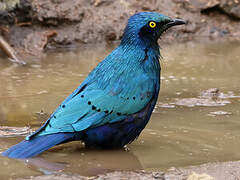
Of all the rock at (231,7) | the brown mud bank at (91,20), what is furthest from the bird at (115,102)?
the rock at (231,7)

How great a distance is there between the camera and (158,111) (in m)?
5.58

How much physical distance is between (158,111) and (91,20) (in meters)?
4.50

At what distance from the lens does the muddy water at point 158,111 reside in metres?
4.09

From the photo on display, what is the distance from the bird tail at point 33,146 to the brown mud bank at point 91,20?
4.52 meters

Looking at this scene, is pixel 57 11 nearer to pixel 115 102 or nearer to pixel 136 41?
pixel 136 41

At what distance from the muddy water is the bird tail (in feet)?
0.23

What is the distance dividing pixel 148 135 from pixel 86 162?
0.93 m

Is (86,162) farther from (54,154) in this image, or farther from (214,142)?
(214,142)

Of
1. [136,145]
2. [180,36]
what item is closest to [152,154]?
[136,145]

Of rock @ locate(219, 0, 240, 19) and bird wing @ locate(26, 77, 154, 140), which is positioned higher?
bird wing @ locate(26, 77, 154, 140)

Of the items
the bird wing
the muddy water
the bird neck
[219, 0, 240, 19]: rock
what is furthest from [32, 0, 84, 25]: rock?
the bird wing

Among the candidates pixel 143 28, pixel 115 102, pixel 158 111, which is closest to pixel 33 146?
pixel 115 102

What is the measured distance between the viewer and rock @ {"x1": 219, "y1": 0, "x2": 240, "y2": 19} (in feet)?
34.9

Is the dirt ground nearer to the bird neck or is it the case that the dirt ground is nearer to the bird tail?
the bird neck
